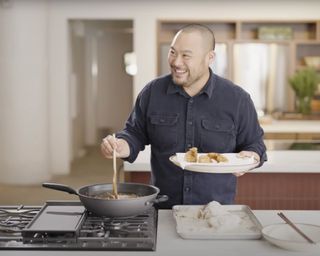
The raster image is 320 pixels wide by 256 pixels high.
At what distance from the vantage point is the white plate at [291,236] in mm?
1669

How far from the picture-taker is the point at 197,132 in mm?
2551

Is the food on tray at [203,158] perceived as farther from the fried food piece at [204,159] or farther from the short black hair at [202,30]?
the short black hair at [202,30]

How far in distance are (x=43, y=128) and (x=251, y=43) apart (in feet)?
9.94

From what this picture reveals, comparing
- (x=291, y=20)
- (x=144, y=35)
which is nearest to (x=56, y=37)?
(x=144, y=35)

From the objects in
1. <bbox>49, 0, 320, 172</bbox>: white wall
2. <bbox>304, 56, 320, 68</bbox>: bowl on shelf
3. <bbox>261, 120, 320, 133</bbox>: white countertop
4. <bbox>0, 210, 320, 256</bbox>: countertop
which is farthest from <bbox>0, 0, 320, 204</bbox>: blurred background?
<bbox>0, 210, 320, 256</bbox>: countertop

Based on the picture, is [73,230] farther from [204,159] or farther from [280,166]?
[280,166]

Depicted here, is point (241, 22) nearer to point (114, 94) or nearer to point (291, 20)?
point (291, 20)

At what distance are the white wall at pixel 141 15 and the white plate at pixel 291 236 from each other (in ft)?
19.5

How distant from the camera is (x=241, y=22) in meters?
7.70

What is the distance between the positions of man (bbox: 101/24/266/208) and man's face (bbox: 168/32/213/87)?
38mm

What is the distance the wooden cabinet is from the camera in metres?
7.62

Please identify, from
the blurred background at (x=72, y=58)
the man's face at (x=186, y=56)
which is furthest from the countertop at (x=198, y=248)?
the blurred background at (x=72, y=58)

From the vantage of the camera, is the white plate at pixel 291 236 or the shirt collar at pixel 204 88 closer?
the white plate at pixel 291 236

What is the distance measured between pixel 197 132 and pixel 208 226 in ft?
2.39
